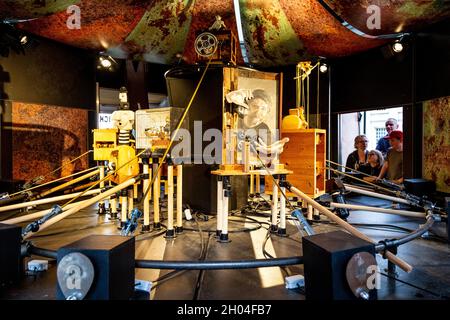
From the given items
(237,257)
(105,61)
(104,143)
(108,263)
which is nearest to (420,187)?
(237,257)

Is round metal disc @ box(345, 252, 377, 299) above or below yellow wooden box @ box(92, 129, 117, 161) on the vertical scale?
below

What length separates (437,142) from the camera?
573cm

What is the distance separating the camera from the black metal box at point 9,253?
7.11ft

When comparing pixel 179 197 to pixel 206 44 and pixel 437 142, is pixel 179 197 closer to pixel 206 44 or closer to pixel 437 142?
pixel 206 44

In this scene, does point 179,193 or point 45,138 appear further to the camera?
point 45,138

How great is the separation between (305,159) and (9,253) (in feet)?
12.6

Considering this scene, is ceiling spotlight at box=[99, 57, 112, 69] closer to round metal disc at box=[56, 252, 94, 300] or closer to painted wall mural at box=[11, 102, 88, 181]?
painted wall mural at box=[11, 102, 88, 181]

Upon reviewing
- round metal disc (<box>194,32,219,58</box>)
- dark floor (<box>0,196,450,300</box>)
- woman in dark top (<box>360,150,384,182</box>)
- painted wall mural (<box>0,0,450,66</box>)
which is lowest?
dark floor (<box>0,196,450,300</box>)

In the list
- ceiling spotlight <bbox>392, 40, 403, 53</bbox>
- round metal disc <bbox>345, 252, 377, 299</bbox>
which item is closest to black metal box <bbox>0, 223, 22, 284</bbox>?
round metal disc <bbox>345, 252, 377, 299</bbox>

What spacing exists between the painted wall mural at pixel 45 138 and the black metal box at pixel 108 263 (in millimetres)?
5465

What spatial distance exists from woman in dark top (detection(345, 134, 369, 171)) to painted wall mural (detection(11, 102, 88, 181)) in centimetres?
639

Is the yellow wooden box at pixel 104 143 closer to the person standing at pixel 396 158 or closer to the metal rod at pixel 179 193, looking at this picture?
the metal rod at pixel 179 193

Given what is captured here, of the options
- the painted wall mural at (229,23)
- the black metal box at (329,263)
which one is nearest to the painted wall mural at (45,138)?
the painted wall mural at (229,23)

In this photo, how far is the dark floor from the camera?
219 cm
